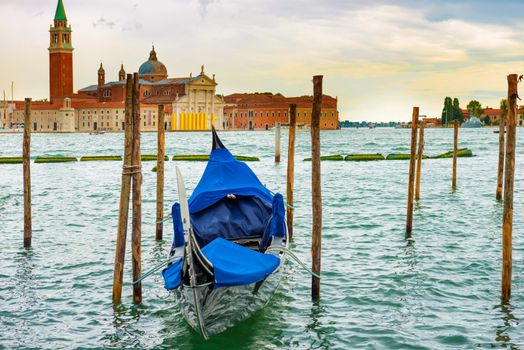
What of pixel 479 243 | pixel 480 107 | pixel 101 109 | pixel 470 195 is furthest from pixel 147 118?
pixel 479 243

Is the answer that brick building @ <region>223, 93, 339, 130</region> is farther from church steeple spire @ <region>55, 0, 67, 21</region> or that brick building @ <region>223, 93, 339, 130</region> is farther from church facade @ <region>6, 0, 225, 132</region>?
church steeple spire @ <region>55, 0, 67, 21</region>

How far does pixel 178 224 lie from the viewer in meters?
8.45

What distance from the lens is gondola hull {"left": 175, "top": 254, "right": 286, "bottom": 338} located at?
655cm

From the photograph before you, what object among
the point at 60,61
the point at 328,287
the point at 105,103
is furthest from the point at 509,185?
the point at 60,61

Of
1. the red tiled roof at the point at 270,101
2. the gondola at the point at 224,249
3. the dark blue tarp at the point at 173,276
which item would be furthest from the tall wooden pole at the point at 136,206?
the red tiled roof at the point at 270,101

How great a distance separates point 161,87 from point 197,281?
354 ft

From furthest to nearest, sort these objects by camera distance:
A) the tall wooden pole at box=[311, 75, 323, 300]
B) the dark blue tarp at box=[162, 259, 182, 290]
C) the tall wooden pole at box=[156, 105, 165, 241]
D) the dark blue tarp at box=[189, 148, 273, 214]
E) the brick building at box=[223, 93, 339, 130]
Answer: the brick building at box=[223, 93, 339, 130]
the tall wooden pole at box=[156, 105, 165, 241]
the dark blue tarp at box=[189, 148, 273, 214]
the tall wooden pole at box=[311, 75, 323, 300]
the dark blue tarp at box=[162, 259, 182, 290]

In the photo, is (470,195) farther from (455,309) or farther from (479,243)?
(455,309)

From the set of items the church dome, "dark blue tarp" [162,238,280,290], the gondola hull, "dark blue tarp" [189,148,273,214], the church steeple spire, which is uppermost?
the church steeple spire

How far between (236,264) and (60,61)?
10758 centimetres

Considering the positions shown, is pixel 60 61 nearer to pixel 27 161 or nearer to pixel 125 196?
pixel 27 161

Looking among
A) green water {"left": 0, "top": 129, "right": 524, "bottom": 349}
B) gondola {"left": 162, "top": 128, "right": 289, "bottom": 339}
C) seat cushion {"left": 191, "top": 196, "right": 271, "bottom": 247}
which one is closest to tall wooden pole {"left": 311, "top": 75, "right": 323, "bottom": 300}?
gondola {"left": 162, "top": 128, "right": 289, "bottom": 339}

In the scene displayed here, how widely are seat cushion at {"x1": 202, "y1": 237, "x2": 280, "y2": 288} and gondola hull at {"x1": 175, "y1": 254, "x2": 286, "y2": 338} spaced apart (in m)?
0.13

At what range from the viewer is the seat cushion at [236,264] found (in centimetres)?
652
